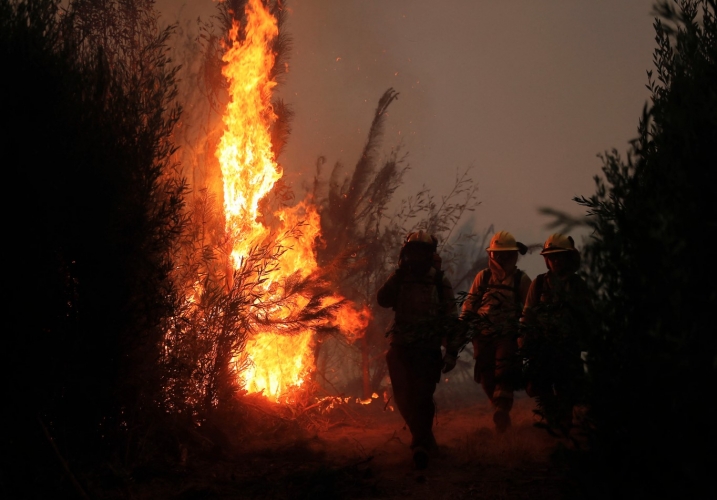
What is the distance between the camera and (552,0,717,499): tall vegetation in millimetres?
2441

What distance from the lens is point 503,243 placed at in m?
7.17

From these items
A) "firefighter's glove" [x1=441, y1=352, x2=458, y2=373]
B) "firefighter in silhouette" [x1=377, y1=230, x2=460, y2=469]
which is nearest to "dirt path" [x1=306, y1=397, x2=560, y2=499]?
"firefighter in silhouette" [x1=377, y1=230, x2=460, y2=469]

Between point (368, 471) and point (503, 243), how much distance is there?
3.41 m

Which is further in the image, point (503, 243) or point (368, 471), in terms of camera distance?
point (503, 243)

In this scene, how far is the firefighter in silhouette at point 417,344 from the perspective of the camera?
234 inches

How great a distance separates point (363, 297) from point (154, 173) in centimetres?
706

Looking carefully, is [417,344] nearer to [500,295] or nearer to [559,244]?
[500,295]

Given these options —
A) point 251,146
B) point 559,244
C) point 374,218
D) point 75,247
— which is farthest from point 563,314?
point 374,218

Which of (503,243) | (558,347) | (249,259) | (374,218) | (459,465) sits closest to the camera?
(558,347)

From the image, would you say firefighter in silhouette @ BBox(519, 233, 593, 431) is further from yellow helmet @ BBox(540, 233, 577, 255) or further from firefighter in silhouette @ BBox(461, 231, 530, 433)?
yellow helmet @ BBox(540, 233, 577, 255)

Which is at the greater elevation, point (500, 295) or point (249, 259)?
point (249, 259)

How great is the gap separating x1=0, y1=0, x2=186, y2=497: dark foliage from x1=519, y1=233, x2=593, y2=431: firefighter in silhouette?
3465 millimetres

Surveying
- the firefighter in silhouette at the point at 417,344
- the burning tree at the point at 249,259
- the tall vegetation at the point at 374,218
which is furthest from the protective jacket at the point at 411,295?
the tall vegetation at the point at 374,218

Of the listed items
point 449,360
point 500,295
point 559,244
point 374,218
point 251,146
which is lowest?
point 449,360
